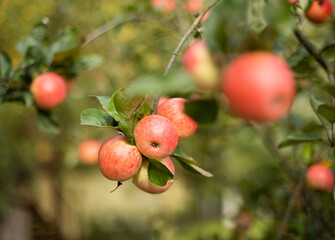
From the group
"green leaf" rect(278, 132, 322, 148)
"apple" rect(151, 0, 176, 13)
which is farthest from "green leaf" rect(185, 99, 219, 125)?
"apple" rect(151, 0, 176, 13)

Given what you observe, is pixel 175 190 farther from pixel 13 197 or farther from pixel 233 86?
pixel 233 86

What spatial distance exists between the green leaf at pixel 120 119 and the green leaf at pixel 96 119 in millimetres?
27

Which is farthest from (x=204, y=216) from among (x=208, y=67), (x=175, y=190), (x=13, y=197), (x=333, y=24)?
(x=208, y=67)

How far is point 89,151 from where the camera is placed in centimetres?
166

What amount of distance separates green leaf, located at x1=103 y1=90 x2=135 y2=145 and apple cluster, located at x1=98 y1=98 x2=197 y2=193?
1 cm

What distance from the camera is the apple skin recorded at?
537 millimetres

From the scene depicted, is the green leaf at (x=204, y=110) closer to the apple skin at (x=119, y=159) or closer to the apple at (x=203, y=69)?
the apple at (x=203, y=69)

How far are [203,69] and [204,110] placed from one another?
6cm

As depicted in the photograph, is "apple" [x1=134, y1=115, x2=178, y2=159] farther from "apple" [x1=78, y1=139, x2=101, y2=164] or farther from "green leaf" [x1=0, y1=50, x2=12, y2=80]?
"apple" [x1=78, y1=139, x2=101, y2=164]

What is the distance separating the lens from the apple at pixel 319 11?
83 cm

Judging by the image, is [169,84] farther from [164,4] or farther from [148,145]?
[164,4]

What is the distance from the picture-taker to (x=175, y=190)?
22.4 feet

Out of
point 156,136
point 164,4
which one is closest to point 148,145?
point 156,136

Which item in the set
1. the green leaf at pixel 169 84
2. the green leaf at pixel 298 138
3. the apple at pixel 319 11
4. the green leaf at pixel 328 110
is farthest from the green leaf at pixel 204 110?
the apple at pixel 319 11
